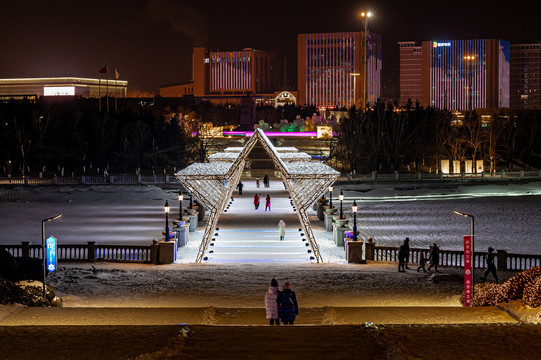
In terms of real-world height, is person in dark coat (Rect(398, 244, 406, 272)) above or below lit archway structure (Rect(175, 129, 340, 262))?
below

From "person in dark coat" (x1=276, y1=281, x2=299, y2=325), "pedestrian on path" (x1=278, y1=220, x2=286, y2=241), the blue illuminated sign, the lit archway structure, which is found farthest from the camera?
"pedestrian on path" (x1=278, y1=220, x2=286, y2=241)

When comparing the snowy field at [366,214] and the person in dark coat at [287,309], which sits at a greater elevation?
the person in dark coat at [287,309]

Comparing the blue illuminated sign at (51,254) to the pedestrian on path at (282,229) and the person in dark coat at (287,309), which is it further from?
the pedestrian on path at (282,229)

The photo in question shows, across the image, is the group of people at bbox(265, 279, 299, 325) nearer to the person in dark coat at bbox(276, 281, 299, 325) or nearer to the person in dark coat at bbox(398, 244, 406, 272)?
the person in dark coat at bbox(276, 281, 299, 325)

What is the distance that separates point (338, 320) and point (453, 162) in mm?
59272

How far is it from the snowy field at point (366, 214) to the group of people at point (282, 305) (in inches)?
527

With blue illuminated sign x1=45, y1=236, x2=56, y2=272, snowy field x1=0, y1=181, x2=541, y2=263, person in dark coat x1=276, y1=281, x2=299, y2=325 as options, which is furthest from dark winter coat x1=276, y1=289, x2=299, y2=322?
snowy field x1=0, y1=181, x2=541, y2=263

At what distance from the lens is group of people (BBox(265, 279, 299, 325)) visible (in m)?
13.6

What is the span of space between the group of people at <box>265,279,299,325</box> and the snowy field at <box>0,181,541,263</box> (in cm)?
1338

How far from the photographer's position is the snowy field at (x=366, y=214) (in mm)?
31797

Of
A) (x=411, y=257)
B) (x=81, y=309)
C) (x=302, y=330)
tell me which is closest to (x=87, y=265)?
(x=81, y=309)

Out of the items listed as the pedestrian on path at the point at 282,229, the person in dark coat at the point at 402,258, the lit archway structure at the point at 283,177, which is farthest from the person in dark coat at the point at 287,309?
the pedestrian on path at the point at 282,229

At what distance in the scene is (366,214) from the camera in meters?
44.1

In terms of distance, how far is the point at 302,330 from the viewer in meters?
12.4
